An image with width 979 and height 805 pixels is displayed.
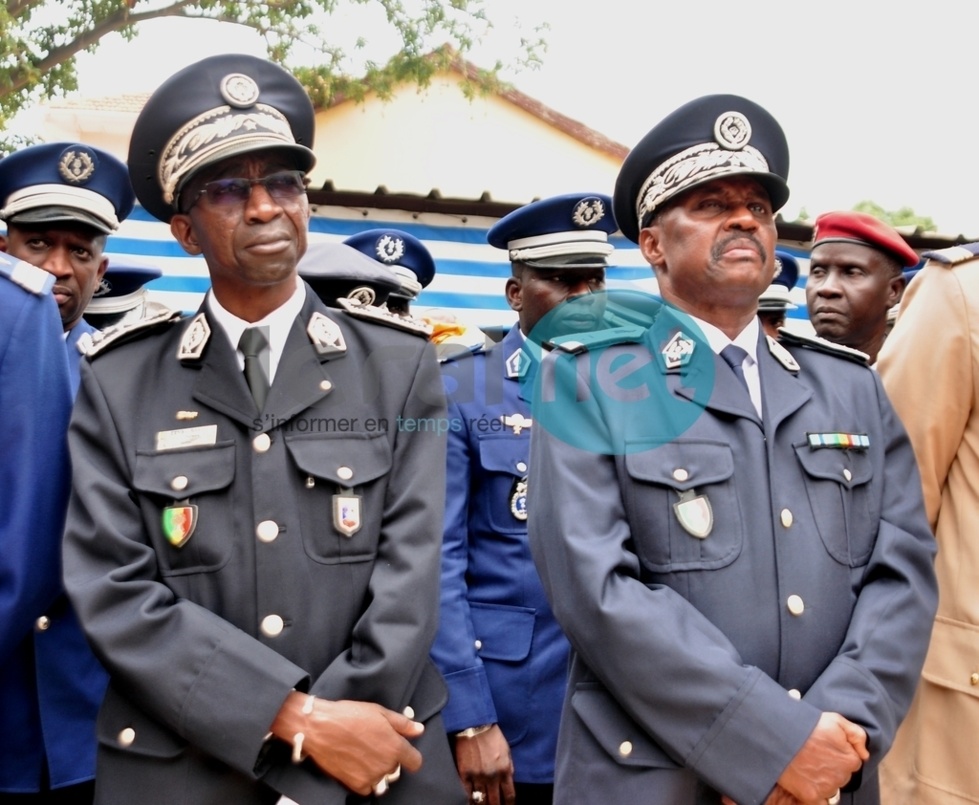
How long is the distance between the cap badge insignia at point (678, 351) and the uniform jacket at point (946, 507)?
2.25ft

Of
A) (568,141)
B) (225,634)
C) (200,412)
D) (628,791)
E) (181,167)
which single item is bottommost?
(628,791)

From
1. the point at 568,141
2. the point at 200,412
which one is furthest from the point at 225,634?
the point at 568,141

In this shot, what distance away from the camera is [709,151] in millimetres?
2895

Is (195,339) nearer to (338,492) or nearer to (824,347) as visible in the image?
(338,492)

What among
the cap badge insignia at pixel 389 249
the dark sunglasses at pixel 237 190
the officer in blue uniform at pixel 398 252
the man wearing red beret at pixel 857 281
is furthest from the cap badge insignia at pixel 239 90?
the man wearing red beret at pixel 857 281

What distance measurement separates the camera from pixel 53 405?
262cm

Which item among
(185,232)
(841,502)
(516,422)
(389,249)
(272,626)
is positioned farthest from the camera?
(389,249)

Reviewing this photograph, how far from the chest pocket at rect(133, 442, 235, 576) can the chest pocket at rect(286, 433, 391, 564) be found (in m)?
0.17

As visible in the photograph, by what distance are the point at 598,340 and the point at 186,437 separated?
104 centimetres

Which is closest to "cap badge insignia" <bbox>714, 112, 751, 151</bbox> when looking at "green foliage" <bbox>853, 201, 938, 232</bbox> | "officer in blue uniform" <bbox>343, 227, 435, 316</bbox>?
"officer in blue uniform" <bbox>343, 227, 435, 316</bbox>

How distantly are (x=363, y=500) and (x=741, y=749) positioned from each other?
3.29 ft

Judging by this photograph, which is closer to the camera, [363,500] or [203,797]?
[203,797]

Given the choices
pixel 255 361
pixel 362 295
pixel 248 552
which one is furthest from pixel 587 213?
pixel 248 552

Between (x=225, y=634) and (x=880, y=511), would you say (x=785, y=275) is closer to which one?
(x=880, y=511)
